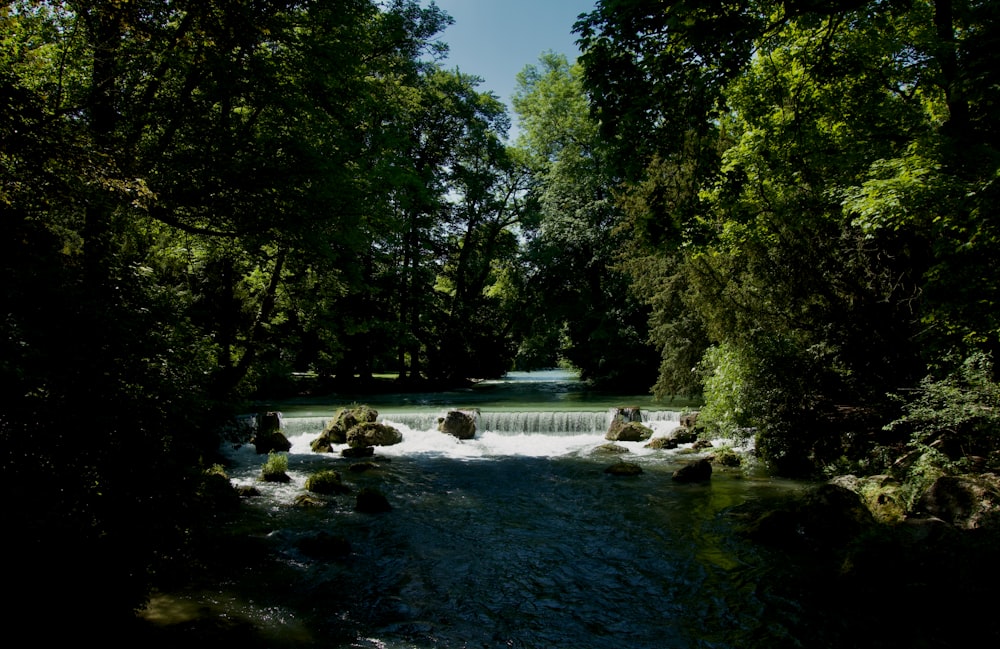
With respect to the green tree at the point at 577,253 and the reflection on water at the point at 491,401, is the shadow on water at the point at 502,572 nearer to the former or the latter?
the reflection on water at the point at 491,401

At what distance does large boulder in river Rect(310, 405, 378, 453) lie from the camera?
52.8 feet

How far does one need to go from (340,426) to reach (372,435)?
1314 millimetres

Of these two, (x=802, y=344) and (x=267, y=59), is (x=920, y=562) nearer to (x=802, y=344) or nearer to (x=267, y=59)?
(x=802, y=344)

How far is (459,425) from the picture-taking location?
18203 mm

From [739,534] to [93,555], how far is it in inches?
Answer: 322

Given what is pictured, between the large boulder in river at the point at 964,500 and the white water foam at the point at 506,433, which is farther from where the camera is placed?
the white water foam at the point at 506,433

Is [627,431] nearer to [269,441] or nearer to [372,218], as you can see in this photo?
[372,218]

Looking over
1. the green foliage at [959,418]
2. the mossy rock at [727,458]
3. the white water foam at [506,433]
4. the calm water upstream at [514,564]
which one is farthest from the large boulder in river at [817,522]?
the white water foam at [506,433]

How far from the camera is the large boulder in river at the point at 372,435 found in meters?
16.5

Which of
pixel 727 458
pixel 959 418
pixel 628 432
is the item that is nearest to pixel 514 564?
pixel 959 418

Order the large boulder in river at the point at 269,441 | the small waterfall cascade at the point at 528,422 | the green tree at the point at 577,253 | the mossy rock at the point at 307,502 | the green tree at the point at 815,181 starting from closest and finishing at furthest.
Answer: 1. the green tree at the point at 815,181
2. the mossy rock at the point at 307,502
3. the large boulder in river at the point at 269,441
4. the small waterfall cascade at the point at 528,422
5. the green tree at the point at 577,253

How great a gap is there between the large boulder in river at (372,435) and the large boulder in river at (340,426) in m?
0.39

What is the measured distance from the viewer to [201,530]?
5555mm

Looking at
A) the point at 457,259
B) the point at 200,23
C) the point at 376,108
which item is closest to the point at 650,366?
the point at 457,259
